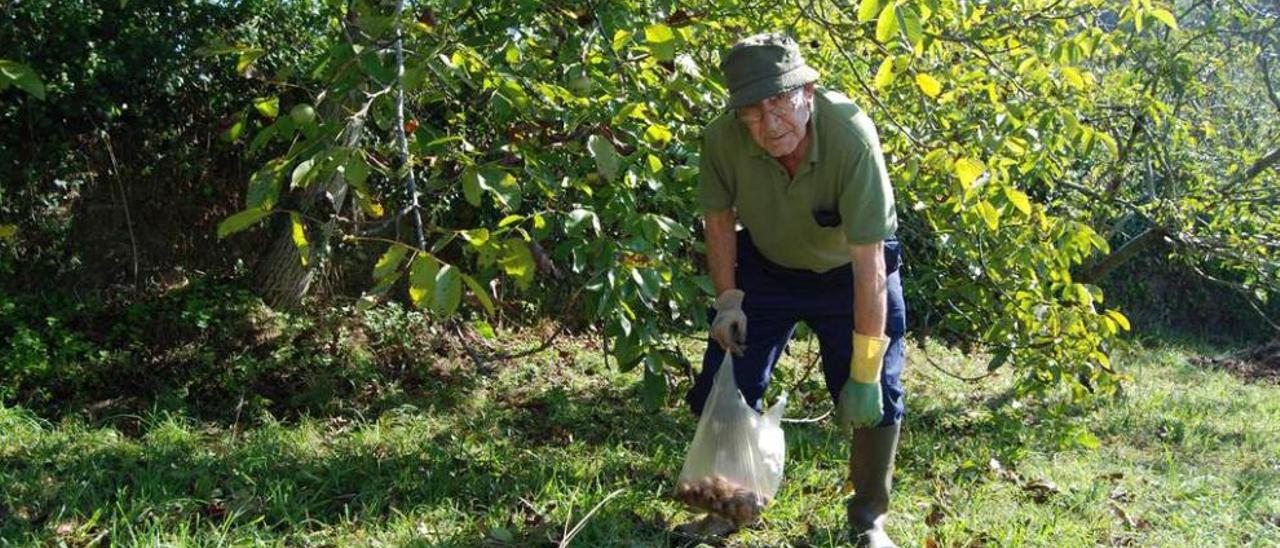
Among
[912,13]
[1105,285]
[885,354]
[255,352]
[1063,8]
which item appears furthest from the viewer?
[1105,285]

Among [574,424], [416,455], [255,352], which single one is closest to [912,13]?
[416,455]

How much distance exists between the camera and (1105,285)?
440 inches

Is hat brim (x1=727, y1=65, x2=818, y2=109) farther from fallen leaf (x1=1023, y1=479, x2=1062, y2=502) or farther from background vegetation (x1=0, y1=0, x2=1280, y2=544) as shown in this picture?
fallen leaf (x1=1023, y1=479, x2=1062, y2=502)

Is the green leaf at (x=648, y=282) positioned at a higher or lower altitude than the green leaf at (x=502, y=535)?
higher

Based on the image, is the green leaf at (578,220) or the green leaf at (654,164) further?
the green leaf at (654,164)

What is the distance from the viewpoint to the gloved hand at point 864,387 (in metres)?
2.96

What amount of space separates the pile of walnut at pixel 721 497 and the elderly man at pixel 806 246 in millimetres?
313

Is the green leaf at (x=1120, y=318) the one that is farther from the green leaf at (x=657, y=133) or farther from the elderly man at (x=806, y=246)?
the green leaf at (x=657, y=133)

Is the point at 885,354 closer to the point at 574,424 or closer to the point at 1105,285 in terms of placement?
the point at 574,424

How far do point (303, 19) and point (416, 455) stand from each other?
3.28 meters

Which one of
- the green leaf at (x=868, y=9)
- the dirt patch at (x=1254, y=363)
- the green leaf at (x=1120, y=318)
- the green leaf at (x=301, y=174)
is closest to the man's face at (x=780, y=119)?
the green leaf at (x=868, y=9)

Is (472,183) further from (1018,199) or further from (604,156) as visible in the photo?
(1018,199)

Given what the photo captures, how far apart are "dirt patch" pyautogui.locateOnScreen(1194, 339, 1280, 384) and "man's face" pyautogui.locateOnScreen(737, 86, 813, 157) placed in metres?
7.65

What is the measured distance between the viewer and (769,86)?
9.16 feet
